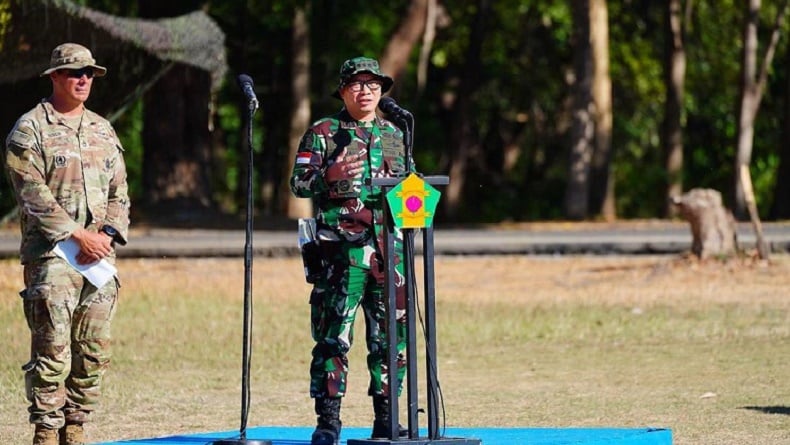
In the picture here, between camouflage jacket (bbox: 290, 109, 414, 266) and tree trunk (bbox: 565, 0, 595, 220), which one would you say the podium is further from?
tree trunk (bbox: 565, 0, 595, 220)

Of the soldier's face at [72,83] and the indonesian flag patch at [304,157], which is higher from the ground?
the soldier's face at [72,83]

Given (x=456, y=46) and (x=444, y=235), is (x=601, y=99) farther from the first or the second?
(x=456, y=46)

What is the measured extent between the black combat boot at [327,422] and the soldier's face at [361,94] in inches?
50.9

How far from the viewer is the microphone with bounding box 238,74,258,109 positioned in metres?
7.97

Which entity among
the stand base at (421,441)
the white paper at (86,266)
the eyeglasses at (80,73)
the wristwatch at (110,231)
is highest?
the eyeglasses at (80,73)

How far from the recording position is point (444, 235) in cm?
2861

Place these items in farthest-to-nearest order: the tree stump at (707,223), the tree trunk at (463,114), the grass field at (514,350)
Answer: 1. the tree trunk at (463,114)
2. the tree stump at (707,223)
3. the grass field at (514,350)

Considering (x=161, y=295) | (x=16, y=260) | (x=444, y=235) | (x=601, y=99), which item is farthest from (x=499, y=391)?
(x=601, y=99)

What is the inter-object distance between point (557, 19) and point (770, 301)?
25.4 m

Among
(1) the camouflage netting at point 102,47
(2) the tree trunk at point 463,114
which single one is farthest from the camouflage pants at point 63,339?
(2) the tree trunk at point 463,114

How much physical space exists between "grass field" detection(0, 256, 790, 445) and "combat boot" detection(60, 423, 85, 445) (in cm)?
115

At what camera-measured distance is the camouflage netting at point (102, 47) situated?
61.2 feet

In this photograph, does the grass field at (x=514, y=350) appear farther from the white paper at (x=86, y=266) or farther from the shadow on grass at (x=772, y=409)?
the white paper at (x=86, y=266)

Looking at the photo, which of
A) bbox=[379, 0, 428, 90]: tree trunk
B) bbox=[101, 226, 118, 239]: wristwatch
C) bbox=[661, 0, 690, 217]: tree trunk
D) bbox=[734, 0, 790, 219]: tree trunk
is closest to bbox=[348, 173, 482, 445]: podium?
bbox=[101, 226, 118, 239]: wristwatch
